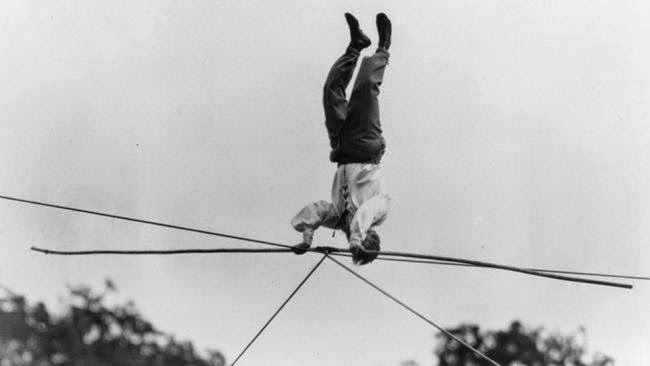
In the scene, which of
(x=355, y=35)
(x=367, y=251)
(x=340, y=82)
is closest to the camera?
(x=367, y=251)

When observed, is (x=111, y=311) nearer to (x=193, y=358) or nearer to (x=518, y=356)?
(x=193, y=358)

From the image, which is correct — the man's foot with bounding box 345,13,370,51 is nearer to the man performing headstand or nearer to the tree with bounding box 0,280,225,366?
the man performing headstand

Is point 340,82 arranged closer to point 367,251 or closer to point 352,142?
point 352,142

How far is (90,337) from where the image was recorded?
1397 cm

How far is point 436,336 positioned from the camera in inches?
608

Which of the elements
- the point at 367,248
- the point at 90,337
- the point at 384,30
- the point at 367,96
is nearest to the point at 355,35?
the point at 384,30

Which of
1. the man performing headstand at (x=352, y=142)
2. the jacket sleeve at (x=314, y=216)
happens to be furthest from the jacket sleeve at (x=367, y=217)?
the jacket sleeve at (x=314, y=216)

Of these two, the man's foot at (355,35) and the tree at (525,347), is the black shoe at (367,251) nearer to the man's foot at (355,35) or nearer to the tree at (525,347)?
the man's foot at (355,35)

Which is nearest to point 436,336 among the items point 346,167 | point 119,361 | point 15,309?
point 119,361

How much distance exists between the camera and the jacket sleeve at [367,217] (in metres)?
6.55

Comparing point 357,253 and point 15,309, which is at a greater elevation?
point 357,253

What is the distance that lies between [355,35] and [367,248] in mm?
1671

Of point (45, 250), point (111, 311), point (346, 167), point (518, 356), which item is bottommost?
point (518, 356)

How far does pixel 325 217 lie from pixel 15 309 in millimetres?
7497
